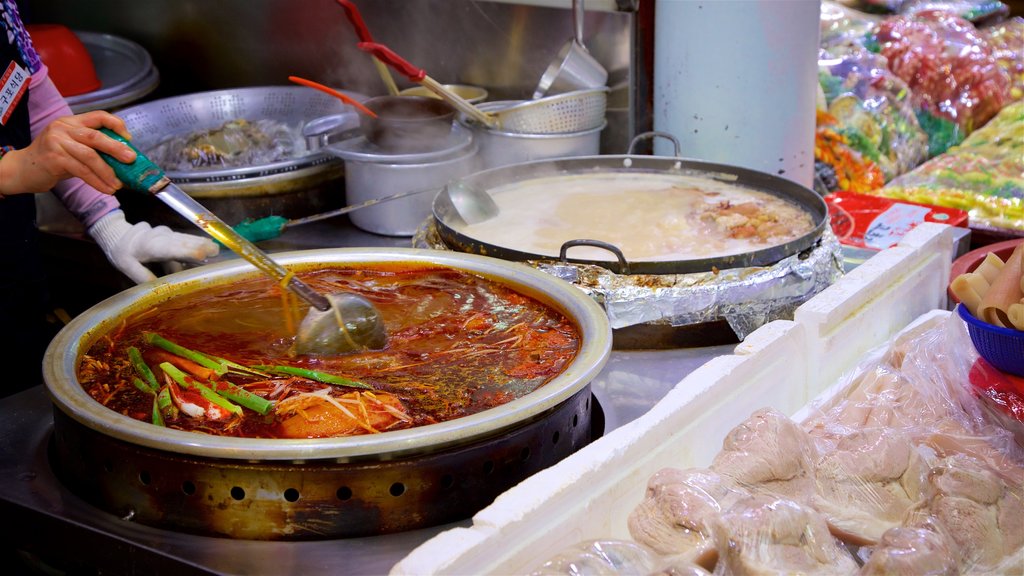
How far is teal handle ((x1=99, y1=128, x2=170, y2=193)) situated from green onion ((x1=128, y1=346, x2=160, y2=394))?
0.34 metres

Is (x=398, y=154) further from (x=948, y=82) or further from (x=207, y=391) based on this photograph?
(x=948, y=82)

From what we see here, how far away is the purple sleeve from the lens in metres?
2.61

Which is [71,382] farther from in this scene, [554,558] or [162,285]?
[554,558]

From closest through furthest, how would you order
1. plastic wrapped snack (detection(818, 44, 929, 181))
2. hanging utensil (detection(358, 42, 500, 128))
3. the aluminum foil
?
1. the aluminum foil
2. hanging utensil (detection(358, 42, 500, 128))
3. plastic wrapped snack (detection(818, 44, 929, 181))

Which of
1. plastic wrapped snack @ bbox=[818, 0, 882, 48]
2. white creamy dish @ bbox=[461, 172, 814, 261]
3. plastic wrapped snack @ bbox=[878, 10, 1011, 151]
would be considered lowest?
plastic wrapped snack @ bbox=[878, 10, 1011, 151]

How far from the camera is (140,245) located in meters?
2.49

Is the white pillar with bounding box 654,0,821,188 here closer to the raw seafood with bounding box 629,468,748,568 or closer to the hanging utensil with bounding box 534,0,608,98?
the hanging utensil with bounding box 534,0,608,98

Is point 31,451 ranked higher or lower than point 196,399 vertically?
lower

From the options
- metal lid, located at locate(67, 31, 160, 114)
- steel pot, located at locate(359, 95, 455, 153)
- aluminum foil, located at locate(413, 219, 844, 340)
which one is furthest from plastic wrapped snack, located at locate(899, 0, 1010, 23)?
metal lid, located at locate(67, 31, 160, 114)

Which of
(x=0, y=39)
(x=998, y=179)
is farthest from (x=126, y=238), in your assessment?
(x=998, y=179)

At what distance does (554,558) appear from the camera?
1171 millimetres

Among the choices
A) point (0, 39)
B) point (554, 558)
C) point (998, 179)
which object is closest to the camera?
point (554, 558)

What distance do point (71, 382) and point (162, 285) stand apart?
469mm

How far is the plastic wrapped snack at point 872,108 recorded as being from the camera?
4.19m
